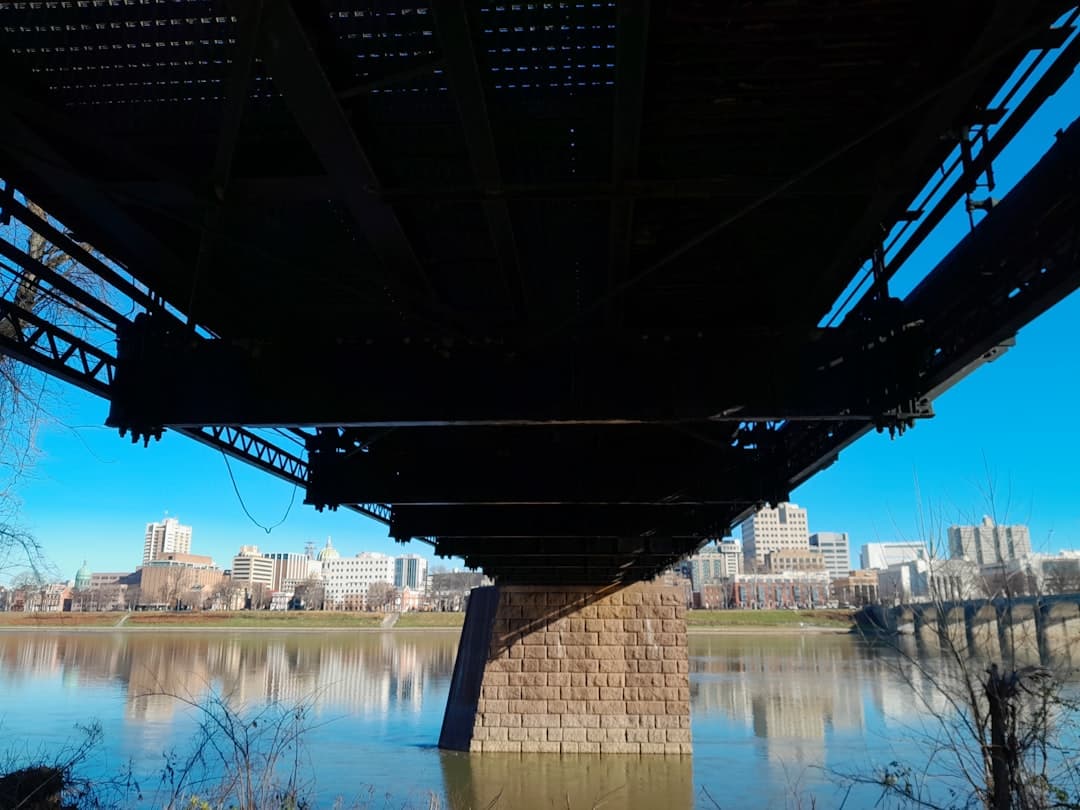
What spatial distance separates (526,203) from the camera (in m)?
7.23

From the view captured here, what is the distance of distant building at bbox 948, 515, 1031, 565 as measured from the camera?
9.44 meters

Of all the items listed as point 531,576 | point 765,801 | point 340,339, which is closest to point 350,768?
point 531,576

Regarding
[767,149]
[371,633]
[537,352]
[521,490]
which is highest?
[767,149]

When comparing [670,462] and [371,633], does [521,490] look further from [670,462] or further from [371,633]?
[371,633]

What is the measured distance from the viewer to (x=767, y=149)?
6.39 m

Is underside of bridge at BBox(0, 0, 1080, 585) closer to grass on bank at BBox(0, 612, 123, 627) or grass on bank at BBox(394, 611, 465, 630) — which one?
grass on bank at BBox(394, 611, 465, 630)

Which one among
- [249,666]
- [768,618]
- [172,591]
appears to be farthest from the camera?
[172,591]

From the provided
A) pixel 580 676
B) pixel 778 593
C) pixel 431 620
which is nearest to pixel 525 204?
pixel 580 676

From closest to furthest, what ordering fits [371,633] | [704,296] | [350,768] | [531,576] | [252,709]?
1. [704,296]
2. [350,768]
3. [531,576]
4. [252,709]
5. [371,633]

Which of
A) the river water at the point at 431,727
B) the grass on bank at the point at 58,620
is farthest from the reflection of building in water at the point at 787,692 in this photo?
the grass on bank at the point at 58,620

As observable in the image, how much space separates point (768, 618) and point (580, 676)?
99.5 meters

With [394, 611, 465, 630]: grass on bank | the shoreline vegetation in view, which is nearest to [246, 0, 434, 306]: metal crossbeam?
the shoreline vegetation

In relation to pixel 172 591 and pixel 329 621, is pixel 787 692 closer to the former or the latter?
pixel 329 621

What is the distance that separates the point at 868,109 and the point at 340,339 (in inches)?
241
